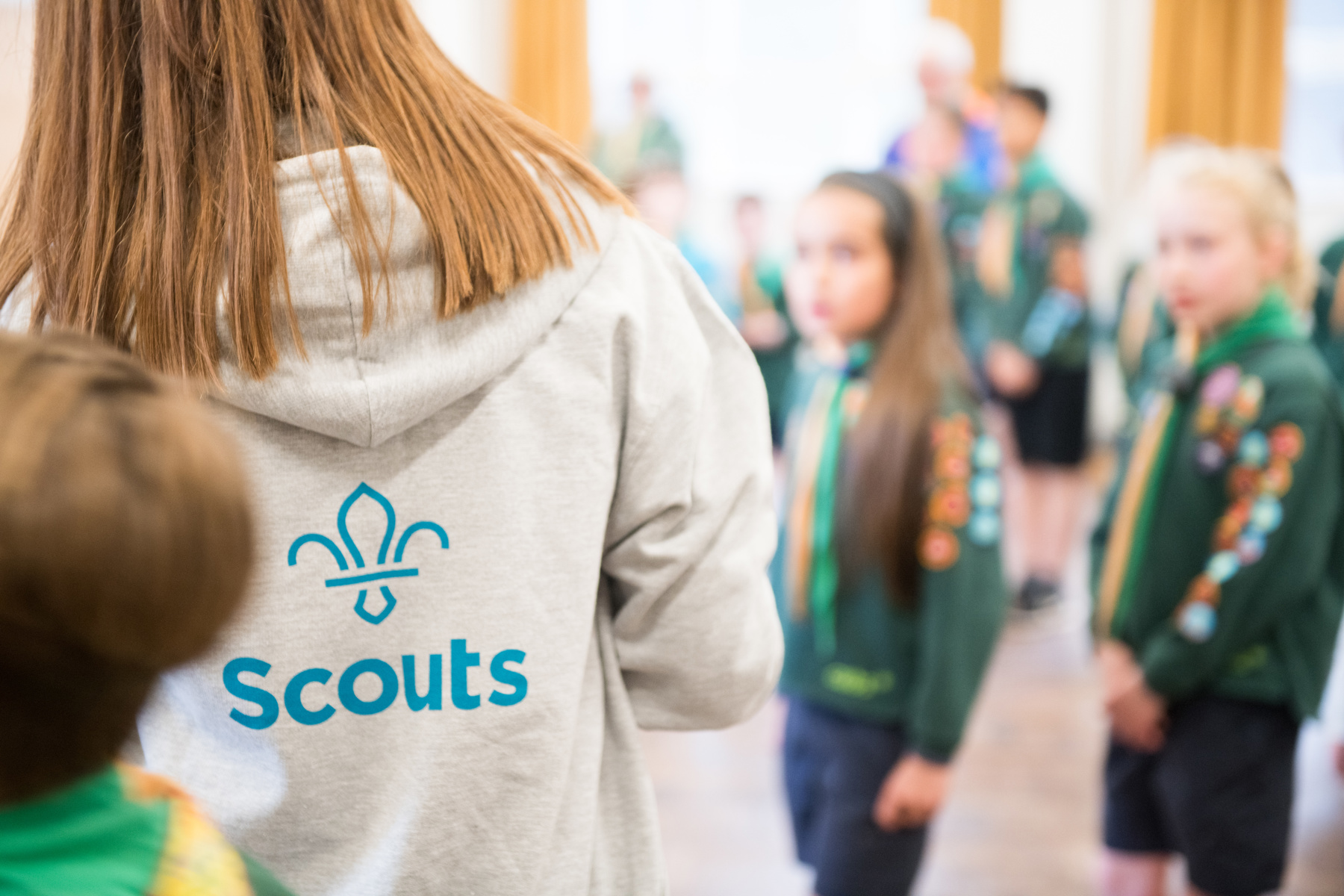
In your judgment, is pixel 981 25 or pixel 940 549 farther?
pixel 981 25

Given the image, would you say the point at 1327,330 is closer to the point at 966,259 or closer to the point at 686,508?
the point at 966,259

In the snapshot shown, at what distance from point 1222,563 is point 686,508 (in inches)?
45.3

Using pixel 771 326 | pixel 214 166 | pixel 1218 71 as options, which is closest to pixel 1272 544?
pixel 214 166

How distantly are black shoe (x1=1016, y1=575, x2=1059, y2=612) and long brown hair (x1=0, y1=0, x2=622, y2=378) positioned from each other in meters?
3.68

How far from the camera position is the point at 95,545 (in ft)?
1.44

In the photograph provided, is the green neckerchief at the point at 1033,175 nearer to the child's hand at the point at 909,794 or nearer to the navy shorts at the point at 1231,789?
the navy shorts at the point at 1231,789

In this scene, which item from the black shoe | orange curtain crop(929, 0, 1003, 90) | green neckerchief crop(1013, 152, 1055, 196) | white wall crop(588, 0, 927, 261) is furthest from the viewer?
white wall crop(588, 0, 927, 261)

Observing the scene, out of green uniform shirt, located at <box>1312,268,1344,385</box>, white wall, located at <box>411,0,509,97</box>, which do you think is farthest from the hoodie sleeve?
white wall, located at <box>411,0,509,97</box>

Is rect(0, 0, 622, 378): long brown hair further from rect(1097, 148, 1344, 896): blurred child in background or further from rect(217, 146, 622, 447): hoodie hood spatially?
rect(1097, 148, 1344, 896): blurred child in background

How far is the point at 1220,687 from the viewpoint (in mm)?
1686

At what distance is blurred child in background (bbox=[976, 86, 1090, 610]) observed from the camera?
421 centimetres

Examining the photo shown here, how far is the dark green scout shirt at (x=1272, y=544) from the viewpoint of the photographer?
1642 millimetres

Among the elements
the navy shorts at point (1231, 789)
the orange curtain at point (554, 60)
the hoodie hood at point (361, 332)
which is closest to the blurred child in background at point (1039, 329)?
the navy shorts at point (1231, 789)

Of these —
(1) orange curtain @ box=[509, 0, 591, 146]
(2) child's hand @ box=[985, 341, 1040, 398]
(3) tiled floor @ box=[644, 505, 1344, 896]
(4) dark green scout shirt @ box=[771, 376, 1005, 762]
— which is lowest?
(3) tiled floor @ box=[644, 505, 1344, 896]
